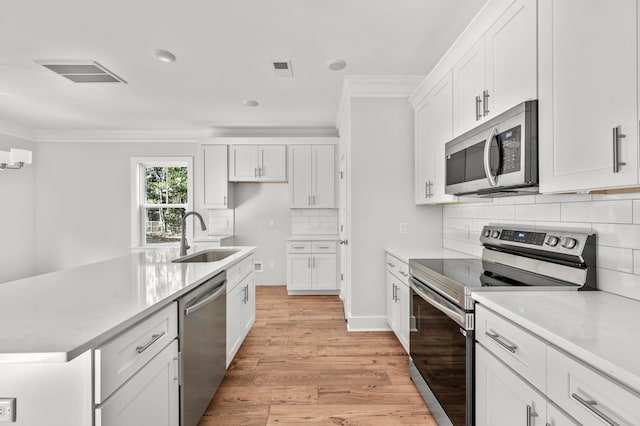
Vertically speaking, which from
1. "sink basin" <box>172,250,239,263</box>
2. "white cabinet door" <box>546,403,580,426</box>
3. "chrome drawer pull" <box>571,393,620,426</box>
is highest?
"sink basin" <box>172,250,239,263</box>

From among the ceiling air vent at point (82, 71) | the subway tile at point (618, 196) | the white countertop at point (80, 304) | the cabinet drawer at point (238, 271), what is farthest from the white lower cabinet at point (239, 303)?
the ceiling air vent at point (82, 71)

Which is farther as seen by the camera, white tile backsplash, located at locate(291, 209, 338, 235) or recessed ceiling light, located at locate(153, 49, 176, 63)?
white tile backsplash, located at locate(291, 209, 338, 235)

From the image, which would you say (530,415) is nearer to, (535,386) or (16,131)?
(535,386)

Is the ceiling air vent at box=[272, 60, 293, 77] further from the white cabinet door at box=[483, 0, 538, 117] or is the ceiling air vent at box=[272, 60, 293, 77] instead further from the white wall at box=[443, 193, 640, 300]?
the white wall at box=[443, 193, 640, 300]

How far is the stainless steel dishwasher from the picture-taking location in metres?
1.56

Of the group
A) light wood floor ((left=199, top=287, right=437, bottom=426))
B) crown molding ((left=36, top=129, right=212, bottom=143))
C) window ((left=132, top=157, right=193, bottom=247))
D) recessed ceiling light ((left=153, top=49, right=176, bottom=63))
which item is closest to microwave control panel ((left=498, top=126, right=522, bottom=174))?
light wood floor ((left=199, top=287, right=437, bottom=426))

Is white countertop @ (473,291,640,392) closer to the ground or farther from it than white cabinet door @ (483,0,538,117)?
closer to the ground

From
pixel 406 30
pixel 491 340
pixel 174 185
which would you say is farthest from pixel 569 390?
pixel 174 185

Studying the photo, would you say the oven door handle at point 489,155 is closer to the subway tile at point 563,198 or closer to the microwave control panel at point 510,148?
the microwave control panel at point 510,148

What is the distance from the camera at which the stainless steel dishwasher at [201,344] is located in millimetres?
1559

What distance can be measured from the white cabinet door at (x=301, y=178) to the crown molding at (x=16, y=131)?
4.28m

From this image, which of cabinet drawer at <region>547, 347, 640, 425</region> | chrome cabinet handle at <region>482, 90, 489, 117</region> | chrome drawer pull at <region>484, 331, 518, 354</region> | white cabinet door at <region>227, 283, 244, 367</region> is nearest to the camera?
cabinet drawer at <region>547, 347, 640, 425</region>

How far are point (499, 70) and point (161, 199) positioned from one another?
531 cm

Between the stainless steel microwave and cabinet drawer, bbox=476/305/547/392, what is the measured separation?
25.8 inches
